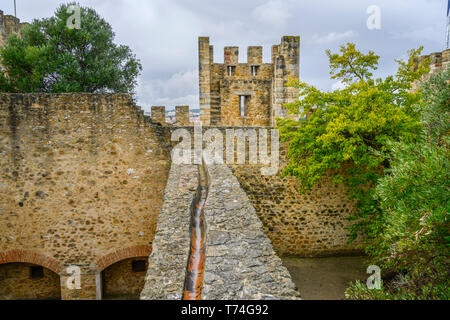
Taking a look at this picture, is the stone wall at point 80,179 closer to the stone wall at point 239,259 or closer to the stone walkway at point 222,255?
the stone walkway at point 222,255

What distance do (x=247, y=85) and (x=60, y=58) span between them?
778cm

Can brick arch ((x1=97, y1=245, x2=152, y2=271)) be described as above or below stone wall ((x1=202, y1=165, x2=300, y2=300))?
below

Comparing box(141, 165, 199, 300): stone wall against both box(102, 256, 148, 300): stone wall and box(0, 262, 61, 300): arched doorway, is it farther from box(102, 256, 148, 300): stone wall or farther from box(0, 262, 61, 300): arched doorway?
box(0, 262, 61, 300): arched doorway

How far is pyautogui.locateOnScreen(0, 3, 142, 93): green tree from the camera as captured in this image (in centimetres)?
1127

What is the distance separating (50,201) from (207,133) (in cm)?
493

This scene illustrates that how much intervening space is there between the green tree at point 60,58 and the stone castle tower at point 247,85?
4.03 meters

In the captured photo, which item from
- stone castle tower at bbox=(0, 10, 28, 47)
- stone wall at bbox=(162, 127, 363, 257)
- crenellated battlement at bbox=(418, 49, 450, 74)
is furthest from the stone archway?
crenellated battlement at bbox=(418, 49, 450, 74)

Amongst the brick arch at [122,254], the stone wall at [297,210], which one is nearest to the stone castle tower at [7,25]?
the brick arch at [122,254]

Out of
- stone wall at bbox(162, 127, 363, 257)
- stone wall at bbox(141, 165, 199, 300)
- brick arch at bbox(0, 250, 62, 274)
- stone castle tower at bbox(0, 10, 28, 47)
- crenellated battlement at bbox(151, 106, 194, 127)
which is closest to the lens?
stone wall at bbox(141, 165, 199, 300)

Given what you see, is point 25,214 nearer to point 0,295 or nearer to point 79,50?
point 0,295

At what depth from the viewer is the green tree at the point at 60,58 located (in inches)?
444

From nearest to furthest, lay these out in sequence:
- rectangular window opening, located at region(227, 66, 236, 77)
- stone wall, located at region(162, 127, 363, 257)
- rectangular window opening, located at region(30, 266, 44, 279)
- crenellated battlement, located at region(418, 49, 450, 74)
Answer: rectangular window opening, located at region(30, 266, 44, 279)
stone wall, located at region(162, 127, 363, 257)
crenellated battlement, located at region(418, 49, 450, 74)
rectangular window opening, located at region(227, 66, 236, 77)

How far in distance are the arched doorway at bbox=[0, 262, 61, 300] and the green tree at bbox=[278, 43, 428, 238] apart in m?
7.85
